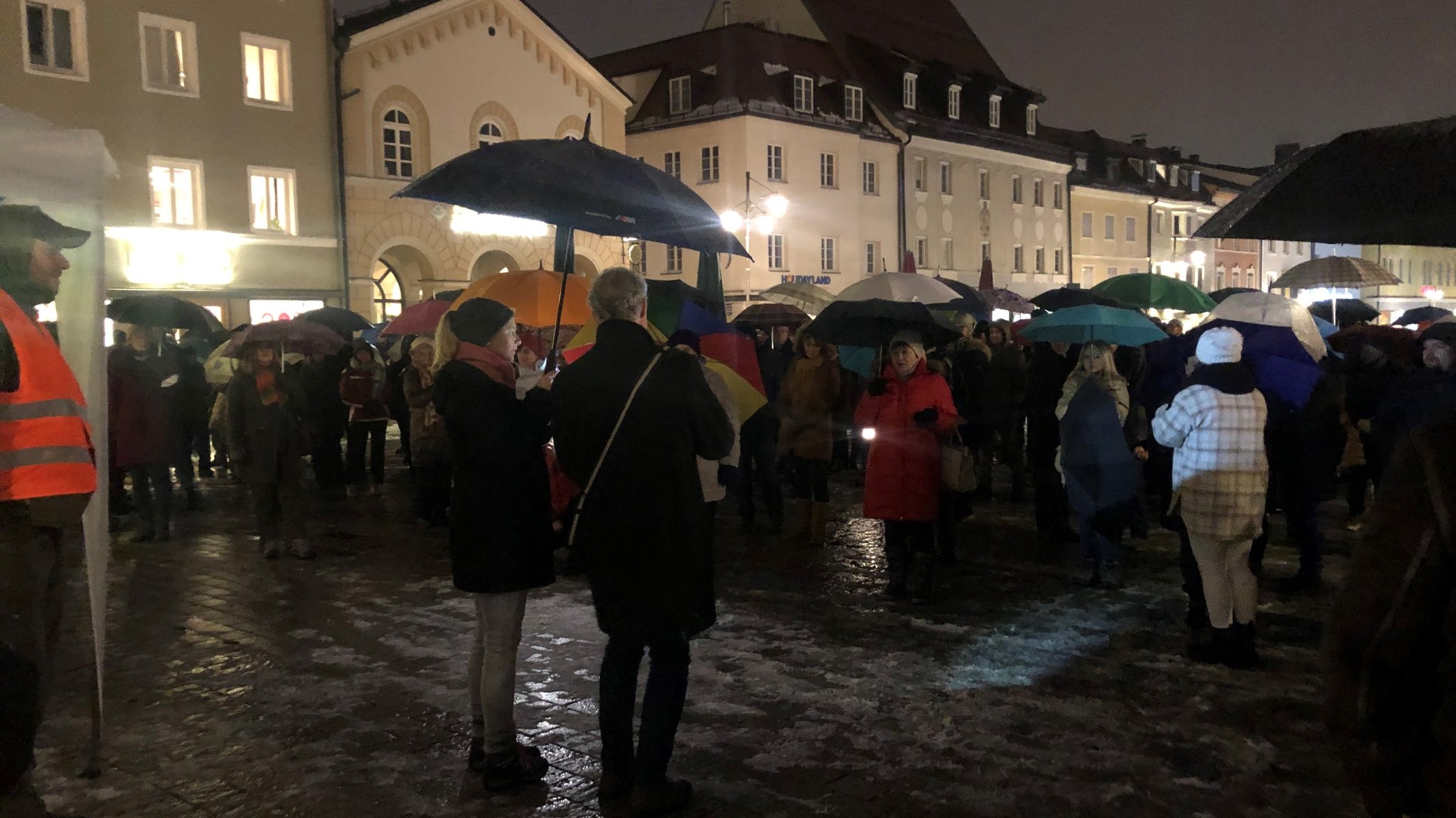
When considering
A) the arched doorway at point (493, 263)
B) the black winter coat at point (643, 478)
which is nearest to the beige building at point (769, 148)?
the arched doorway at point (493, 263)

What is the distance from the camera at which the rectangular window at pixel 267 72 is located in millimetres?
26859

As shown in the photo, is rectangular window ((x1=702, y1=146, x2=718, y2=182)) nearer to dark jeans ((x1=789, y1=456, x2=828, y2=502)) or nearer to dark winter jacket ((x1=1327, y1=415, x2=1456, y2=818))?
dark jeans ((x1=789, y1=456, x2=828, y2=502))

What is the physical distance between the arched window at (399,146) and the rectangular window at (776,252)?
539 inches

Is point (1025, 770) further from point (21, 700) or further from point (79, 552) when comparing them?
point (79, 552)

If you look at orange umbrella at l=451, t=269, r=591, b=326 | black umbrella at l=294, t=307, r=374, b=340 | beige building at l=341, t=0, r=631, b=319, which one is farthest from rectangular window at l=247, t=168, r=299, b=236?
orange umbrella at l=451, t=269, r=591, b=326

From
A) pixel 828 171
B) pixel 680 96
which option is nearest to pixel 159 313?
pixel 680 96

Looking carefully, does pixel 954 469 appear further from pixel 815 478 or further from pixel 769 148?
pixel 769 148

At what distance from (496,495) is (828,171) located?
37929 millimetres

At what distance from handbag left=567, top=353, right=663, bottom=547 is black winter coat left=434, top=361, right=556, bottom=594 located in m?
0.28

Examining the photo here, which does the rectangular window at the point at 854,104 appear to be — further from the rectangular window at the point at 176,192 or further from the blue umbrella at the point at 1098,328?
the blue umbrella at the point at 1098,328

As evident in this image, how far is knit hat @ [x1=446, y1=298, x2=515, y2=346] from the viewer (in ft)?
14.9

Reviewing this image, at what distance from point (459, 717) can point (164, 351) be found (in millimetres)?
8185

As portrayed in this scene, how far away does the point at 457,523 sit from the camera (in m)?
4.55

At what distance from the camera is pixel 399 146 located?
29375 mm
